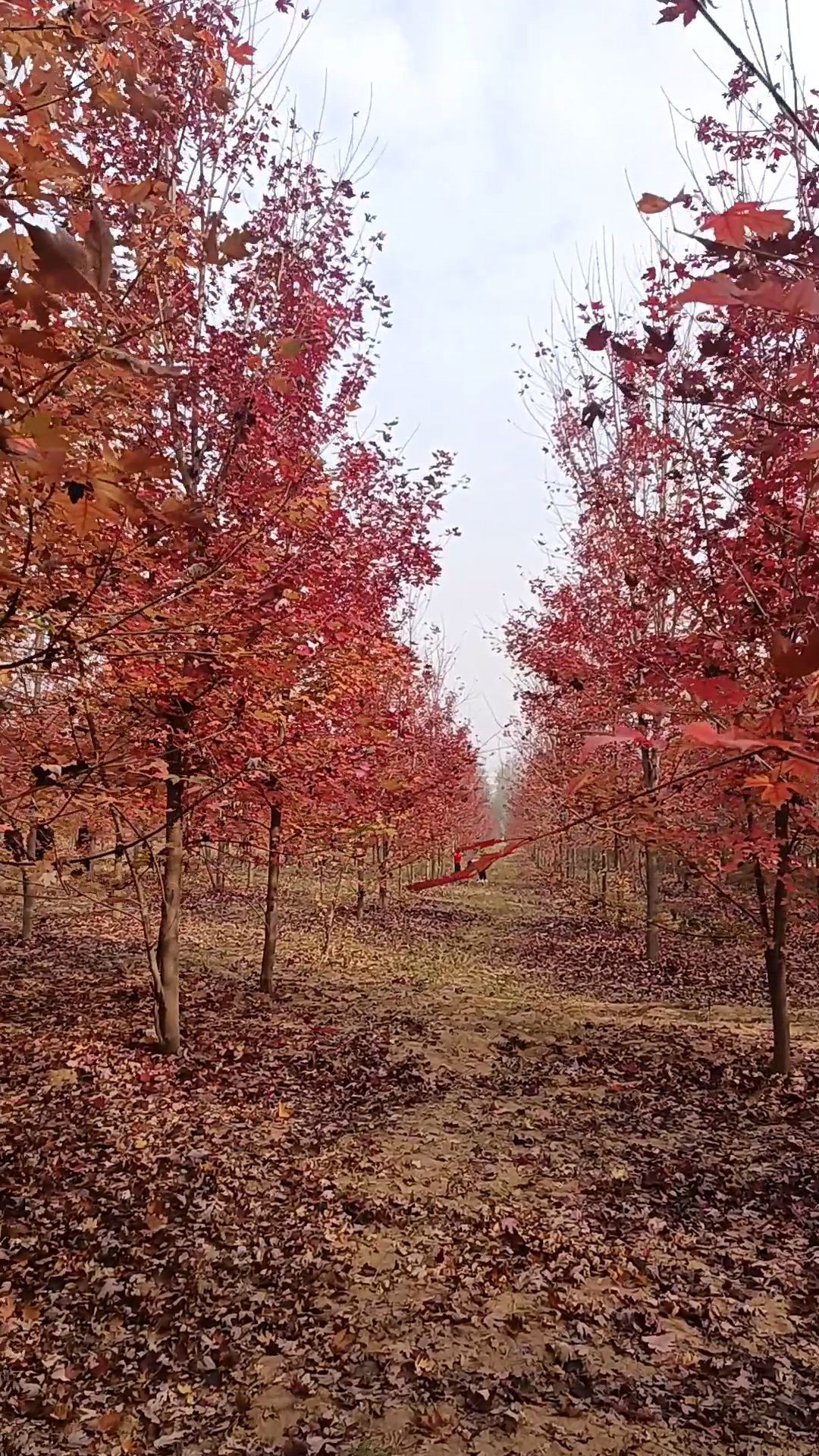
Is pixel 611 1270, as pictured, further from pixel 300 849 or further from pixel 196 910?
pixel 196 910

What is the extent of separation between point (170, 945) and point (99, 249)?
6769 millimetres

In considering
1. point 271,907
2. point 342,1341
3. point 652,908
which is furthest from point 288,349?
point 652,908

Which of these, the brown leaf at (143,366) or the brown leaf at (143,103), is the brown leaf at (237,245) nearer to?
Answer: the brown leaf at (143,366)

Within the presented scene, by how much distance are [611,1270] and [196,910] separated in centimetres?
1476

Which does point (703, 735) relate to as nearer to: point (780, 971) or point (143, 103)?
point (143, 103)

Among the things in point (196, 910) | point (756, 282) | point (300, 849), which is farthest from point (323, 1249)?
point (196, 910)

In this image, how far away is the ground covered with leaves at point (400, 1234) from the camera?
124 inches

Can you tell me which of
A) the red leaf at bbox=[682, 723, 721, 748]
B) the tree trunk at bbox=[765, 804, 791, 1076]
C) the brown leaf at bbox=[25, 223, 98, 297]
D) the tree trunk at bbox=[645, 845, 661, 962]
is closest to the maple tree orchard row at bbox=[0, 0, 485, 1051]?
the brown leaf at bbox=[25, 223, 98, 297]

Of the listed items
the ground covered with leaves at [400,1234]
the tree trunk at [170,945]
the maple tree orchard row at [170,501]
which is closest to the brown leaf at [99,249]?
the maple tree orchard row at [170,501]

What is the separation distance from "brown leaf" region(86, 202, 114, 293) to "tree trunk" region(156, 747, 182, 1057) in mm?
5936

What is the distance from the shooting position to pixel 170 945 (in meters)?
7.19

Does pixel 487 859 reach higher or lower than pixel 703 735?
lower

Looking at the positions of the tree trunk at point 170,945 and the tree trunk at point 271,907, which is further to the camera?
the tree trunk at point 271,907

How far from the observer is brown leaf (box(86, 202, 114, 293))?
4.11ft
